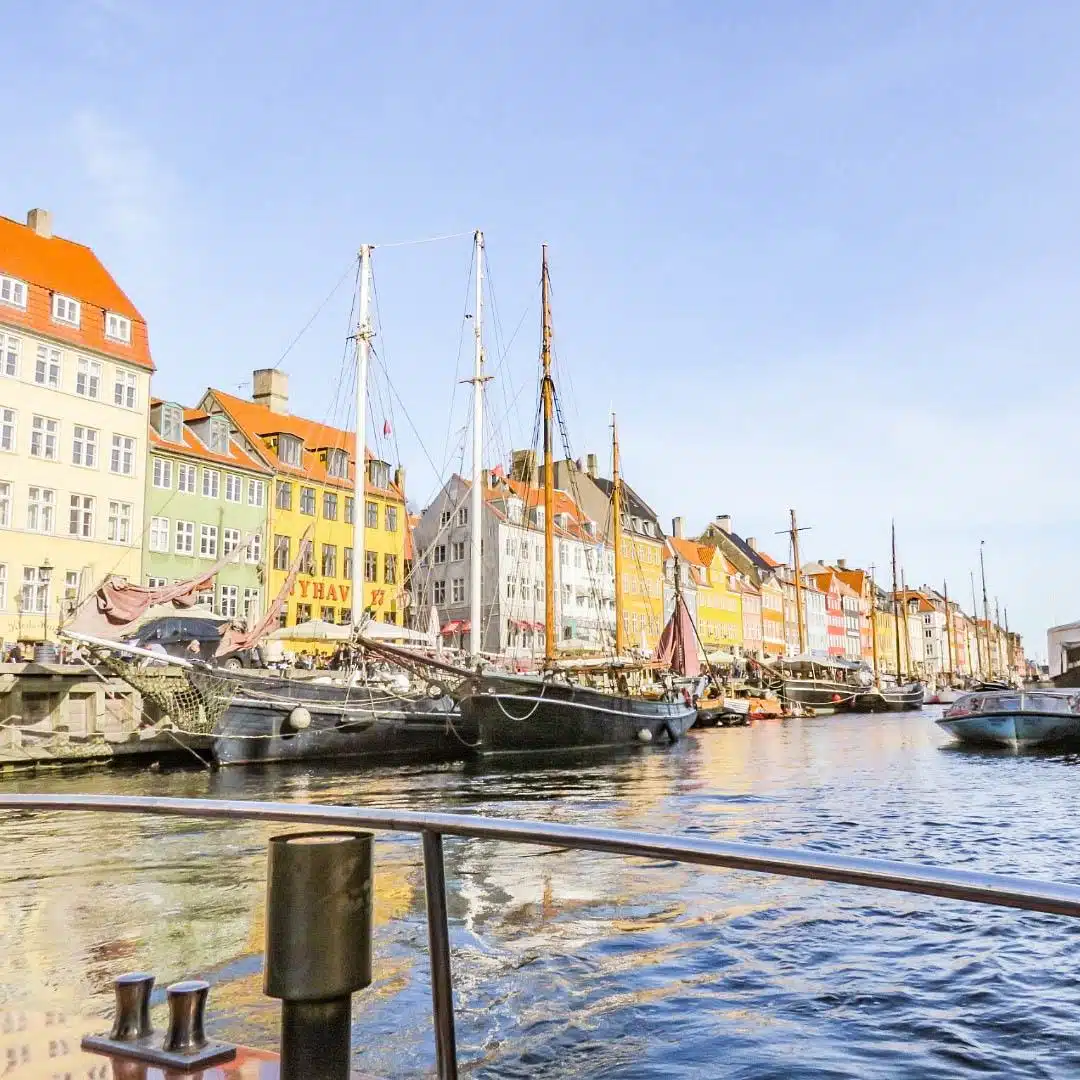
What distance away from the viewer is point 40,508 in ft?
133

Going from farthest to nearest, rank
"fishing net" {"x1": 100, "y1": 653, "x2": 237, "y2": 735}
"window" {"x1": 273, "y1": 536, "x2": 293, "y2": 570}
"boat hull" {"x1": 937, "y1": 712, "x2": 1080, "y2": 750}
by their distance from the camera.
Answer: "window" {"x1": 273, "y1": 536, "x2": 293, "y2": 570}
"boat hull" {"x1": 937, "y1": 712, "x2": 1080, "y2": 750}
"fishing net" {"x1": 100, "y1": 653, "x2": 237, "y2": 735}

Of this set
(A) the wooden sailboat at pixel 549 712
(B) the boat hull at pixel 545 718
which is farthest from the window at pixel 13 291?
(B) the boat hull at pixel 545 718

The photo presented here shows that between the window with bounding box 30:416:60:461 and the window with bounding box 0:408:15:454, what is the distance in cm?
75

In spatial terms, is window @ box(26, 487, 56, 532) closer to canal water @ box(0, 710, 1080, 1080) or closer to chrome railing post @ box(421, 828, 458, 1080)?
canal water @ box(0, 710, 1080, 1080)

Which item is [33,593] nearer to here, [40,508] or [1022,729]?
[40,508]

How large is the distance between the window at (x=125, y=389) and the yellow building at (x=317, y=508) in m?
7.80

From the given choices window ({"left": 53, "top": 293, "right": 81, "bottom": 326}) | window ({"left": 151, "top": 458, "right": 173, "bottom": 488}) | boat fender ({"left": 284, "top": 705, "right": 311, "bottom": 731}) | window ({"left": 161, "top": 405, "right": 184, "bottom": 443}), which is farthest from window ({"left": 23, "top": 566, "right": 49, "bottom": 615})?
boat fender ({"left": 284, "top": 705, "right": 311, "bottom": 731})

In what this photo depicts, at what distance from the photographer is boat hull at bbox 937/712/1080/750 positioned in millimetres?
34844

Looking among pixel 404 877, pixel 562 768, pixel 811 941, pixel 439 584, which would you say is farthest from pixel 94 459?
pixel 811 941

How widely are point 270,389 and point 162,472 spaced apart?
14.2 m

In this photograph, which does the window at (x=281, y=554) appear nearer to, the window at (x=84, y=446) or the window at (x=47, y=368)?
the window at (x=84, y=446)

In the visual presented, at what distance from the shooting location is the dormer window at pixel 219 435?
50750mm

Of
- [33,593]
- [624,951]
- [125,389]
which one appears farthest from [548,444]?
[624,951]

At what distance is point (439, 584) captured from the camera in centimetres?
7050
